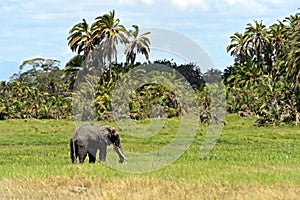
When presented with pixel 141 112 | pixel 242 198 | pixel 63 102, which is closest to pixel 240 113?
pixel 141 112

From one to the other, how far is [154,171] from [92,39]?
40093 mm

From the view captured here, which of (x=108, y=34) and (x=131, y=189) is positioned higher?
(x=108, y=34)

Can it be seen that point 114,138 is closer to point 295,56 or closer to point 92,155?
point 92,155

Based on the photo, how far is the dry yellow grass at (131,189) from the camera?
1095cm

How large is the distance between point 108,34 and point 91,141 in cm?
3543

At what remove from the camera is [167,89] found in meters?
41.4

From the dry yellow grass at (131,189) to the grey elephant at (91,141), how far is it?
4.59 m

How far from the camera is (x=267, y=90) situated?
47.0 meters

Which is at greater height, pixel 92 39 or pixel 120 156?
pixel 92 39

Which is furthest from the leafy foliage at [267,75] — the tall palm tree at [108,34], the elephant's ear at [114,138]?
the elephant's ear at [114,138]

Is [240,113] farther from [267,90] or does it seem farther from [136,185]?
[136,185]

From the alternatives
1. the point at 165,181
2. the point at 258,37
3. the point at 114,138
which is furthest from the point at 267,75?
the point at 165,181

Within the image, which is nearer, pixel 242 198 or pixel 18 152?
pixel 242 198

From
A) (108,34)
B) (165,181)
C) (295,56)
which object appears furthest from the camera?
(108,34)
